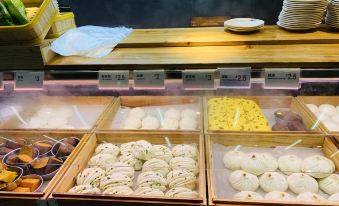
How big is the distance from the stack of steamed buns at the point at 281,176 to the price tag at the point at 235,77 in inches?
21.2

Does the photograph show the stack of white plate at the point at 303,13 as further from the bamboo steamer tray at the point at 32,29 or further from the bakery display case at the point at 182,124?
the bamboo steamer tray at the point at 32,29

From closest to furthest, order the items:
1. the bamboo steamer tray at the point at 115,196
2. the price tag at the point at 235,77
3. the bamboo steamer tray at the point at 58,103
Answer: the bamboo steamer tray at the point at 115,196, the price tag at the point at 235,77, the bamboo steamer tray at the point at 58,103

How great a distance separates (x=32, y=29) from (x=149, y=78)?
0.74m

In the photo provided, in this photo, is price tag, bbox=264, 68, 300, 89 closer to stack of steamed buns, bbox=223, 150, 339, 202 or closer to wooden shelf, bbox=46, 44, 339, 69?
wooden shelf, bbox=46, 44, 339, 69

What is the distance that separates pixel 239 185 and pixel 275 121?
91 centimetres

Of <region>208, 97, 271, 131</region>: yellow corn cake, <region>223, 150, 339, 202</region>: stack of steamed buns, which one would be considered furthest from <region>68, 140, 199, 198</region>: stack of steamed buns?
<region>208, 97, 271, 131</region>: yellow corn cake

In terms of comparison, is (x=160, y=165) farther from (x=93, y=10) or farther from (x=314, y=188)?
(x=93, y=10)

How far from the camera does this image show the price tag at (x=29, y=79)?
1.91m

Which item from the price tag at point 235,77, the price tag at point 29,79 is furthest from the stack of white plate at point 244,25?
the price tag at point 29,79

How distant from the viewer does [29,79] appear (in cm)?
193

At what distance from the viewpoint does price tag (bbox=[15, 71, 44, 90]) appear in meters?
1.91

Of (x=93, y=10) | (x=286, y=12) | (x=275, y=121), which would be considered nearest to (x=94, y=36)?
(x=286, y=12)

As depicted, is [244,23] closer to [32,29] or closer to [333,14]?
[333,14]

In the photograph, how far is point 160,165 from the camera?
2057 millimetres
